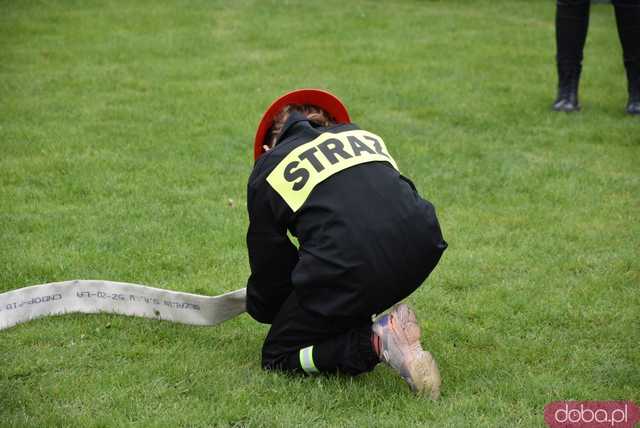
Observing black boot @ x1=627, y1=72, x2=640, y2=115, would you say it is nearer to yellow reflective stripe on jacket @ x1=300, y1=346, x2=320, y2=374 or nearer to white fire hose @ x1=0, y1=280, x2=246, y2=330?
white fire hose @ x1=0, y1=280, x2=246, y2=330

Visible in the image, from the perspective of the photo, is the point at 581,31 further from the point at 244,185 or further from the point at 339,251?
the point at 339,251

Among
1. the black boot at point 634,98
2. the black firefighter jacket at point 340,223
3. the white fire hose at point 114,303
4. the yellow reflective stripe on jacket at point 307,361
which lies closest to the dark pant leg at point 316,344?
the yellow reflective stripe on jacket at point 307,361

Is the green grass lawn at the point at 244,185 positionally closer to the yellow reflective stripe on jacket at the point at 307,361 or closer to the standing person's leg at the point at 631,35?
the yellow reflective stripe on jacket at the point at 307,361

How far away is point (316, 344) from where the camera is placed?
3711 millimetres

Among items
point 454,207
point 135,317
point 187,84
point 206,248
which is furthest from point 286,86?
point 135,317

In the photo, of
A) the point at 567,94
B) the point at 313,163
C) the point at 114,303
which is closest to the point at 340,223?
the point at 313,163

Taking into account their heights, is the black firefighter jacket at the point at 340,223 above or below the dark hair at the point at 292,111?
below

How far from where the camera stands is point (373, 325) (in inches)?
143

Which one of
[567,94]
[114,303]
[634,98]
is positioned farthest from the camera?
[567,94]

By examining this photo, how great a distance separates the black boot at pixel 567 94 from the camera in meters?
7.86

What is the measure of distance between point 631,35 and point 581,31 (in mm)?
402

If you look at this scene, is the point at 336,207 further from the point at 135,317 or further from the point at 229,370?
the point at 135,317

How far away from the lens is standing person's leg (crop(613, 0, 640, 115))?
24.5 feet

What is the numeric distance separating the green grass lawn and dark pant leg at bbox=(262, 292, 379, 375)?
82 mm
